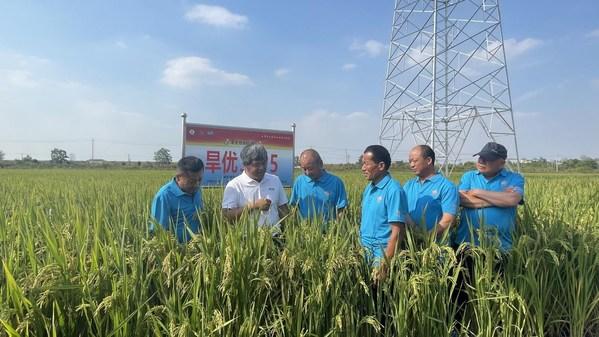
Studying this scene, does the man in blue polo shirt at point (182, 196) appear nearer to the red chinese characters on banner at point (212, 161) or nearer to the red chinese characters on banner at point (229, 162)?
the red chinese characters on banner at point (212, 161)

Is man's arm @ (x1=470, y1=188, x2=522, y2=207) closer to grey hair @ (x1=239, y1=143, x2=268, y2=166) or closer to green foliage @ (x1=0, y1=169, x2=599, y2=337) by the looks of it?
green foliage @ (x1=0, y1=169, x2=599, y2=337)

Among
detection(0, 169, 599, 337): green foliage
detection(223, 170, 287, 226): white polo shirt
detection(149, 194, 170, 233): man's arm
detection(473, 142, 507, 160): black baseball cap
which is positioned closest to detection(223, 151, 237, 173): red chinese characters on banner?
detection(223, 170, 287, 226): white polo shirt

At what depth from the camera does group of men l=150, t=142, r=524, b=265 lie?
9.41 ft

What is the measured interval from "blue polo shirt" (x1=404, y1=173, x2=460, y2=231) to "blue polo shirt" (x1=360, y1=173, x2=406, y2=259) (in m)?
0.37

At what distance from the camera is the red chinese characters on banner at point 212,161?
5195 millimetres

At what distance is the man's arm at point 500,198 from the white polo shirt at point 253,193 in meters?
1.80

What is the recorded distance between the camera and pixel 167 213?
10.1 ft

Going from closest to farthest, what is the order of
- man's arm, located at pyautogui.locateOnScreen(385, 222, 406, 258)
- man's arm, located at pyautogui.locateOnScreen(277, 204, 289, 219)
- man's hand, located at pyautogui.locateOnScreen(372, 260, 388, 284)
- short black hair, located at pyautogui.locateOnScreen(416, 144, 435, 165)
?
man's hand, located at pyautogui.locateOnScreen(372, 260, 388, 284), man's arm, located at pyautogui.locateOnScreen(385, 222, 406, 258), short black hair, located at pyautogui.locateOnScreen(416, 144, 435, 165), man's arm, located at pyautogui.locateOnScreen(277, 204, 289, 219)

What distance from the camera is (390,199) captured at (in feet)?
9.30

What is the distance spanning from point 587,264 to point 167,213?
3.31 metres

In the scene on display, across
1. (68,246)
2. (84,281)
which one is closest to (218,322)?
(84,281)

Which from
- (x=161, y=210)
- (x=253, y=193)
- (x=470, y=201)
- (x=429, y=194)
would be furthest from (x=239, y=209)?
(x=470, y=201)

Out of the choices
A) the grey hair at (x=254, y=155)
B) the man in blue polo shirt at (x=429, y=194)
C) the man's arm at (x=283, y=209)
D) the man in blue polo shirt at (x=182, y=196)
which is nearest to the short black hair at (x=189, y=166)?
the man in blue polo shirt at (x=182, y=196)

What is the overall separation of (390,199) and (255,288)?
4.16ft
